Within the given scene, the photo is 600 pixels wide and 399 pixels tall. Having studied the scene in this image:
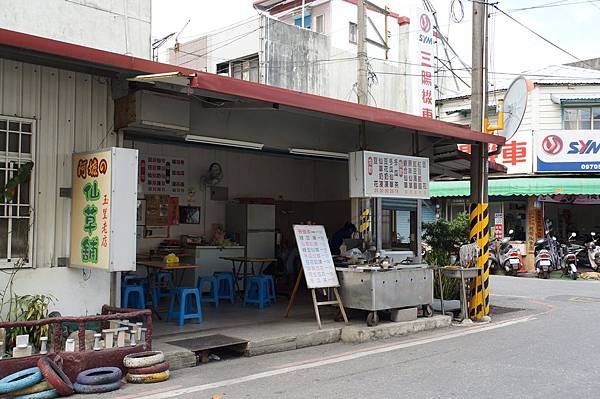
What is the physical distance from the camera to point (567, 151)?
21.0 metres

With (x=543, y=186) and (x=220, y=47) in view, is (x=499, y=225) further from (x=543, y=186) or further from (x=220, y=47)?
(x=220, y=47)

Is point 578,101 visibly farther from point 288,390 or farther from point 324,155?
point 288,390

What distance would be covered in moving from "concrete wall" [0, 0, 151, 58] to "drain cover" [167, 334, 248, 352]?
27.1 ft

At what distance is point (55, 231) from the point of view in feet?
23.0

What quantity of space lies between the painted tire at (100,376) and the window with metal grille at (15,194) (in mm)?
1607

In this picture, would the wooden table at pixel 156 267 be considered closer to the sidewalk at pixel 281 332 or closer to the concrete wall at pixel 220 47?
the sidewalk at pixel 281 332

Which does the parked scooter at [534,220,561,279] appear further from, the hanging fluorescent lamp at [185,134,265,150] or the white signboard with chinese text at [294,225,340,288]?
the hanging fluorescent lamp at [185,134,265,150]

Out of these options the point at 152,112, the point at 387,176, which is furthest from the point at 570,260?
the point at 152,112

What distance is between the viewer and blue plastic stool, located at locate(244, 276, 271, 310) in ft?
35.6

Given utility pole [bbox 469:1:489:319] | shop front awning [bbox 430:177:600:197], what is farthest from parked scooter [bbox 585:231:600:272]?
utility pole [bbox 469:1:489:319]

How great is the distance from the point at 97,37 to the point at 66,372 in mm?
9346

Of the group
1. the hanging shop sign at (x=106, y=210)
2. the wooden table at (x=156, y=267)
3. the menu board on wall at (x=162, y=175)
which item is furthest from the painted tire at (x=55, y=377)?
the menu board on wall at (x=162, y=175)

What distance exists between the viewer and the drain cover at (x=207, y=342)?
7.27 metres

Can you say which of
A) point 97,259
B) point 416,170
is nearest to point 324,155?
point 416,170
